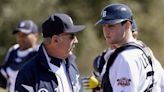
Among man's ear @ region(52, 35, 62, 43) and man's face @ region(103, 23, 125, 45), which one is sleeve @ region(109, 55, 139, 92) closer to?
man's face @ region(103, 23, 125, 45)

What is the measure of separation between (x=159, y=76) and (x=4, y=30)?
18.4 meters

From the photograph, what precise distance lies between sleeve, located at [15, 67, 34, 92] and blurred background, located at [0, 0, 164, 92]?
55.9 ft

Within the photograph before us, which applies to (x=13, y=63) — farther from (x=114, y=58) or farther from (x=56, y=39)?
(x=114, y=58)

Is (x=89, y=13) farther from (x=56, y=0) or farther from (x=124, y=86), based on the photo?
(x=124, y=86)

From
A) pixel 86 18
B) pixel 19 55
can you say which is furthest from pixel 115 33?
pixel 86 18

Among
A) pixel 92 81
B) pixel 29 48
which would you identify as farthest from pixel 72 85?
pixel 29 48

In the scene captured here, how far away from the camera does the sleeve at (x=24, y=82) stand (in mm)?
5418

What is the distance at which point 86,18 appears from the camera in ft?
81.7

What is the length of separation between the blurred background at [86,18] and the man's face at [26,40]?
1305 cm

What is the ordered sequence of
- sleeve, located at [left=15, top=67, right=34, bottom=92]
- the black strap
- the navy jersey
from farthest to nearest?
the navy jersey → sleeve, located at [left=15, top=67, right=34, bottom=92] → the black strap

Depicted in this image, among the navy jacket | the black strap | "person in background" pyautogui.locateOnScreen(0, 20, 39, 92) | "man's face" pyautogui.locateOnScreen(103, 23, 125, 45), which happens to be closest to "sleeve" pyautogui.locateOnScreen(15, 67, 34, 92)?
the navy jacket

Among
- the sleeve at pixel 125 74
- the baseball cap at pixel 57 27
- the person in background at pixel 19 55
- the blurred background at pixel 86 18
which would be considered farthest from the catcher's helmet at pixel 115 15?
the blurred background at pixel 86 18

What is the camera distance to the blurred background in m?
23.3

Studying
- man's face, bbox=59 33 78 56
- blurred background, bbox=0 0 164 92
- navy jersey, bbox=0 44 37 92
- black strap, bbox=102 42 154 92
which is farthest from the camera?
blurred background, bbox=0 0 164 92
